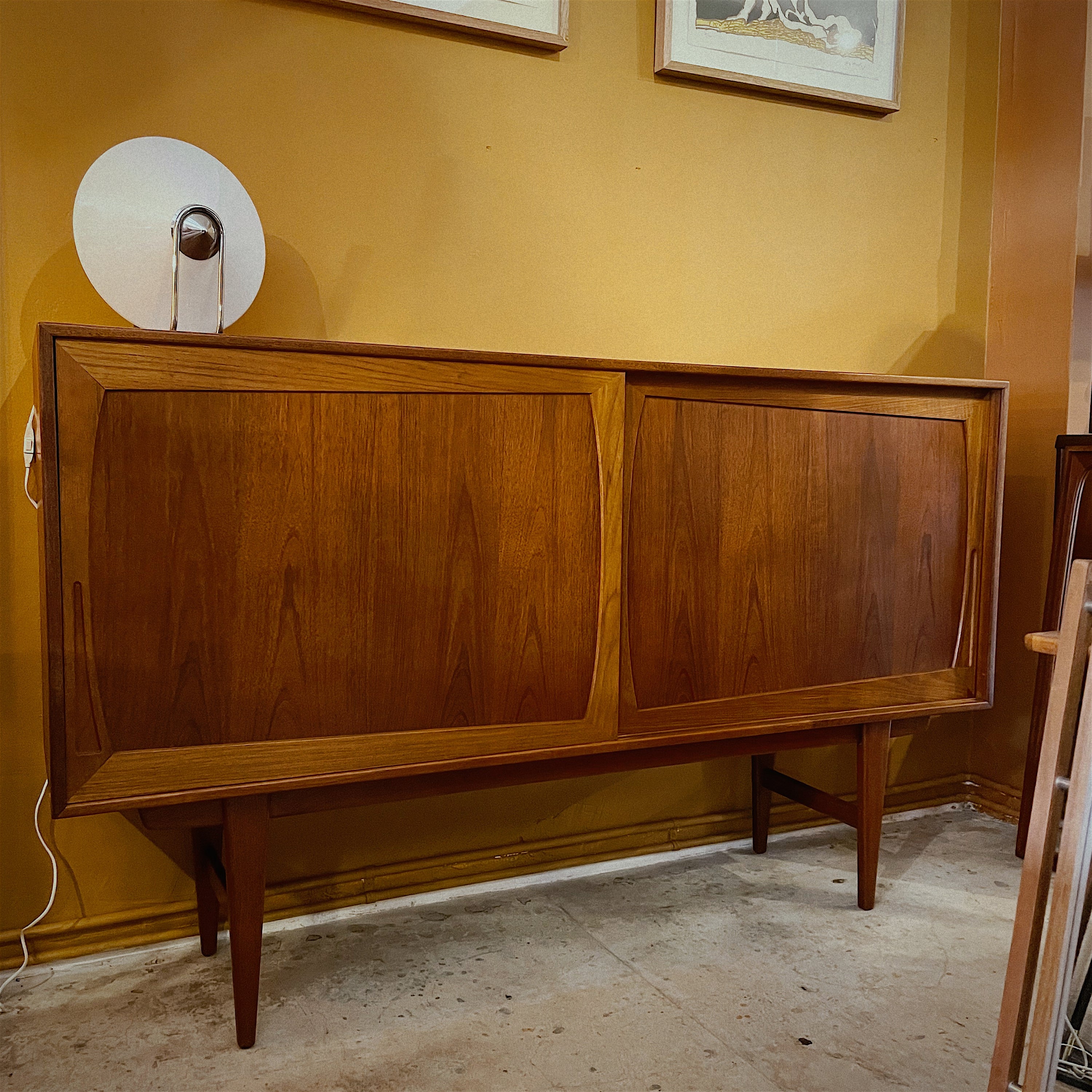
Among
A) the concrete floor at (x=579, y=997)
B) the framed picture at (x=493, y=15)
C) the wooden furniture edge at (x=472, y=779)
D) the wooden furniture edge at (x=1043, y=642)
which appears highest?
the framed picture at (x=493, y=15)

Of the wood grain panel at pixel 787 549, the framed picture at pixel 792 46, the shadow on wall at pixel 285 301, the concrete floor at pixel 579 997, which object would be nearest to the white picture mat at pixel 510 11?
the framed picture at pixel 792 46

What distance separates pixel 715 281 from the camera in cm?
224

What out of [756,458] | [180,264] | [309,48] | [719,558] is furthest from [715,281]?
[180,264]

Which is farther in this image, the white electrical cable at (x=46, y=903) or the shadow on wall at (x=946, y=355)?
the shadow on wall at (x=946, y=355)

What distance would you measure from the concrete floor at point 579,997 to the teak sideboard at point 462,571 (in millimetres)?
154

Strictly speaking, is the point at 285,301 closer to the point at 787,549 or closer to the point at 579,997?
the point at 787,549

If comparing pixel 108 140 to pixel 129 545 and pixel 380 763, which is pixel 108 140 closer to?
pixel 129 545

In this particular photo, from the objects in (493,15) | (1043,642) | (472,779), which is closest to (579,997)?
(472,779)

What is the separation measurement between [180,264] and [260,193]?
31cm

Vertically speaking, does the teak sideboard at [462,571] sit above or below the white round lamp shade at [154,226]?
below

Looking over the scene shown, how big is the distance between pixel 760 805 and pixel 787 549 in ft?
2.68

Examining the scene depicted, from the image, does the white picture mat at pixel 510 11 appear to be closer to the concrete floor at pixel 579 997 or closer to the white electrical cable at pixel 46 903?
the white electrical cable at pixel 46 903

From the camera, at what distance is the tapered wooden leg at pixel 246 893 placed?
1421mm

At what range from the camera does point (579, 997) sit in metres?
1.63
